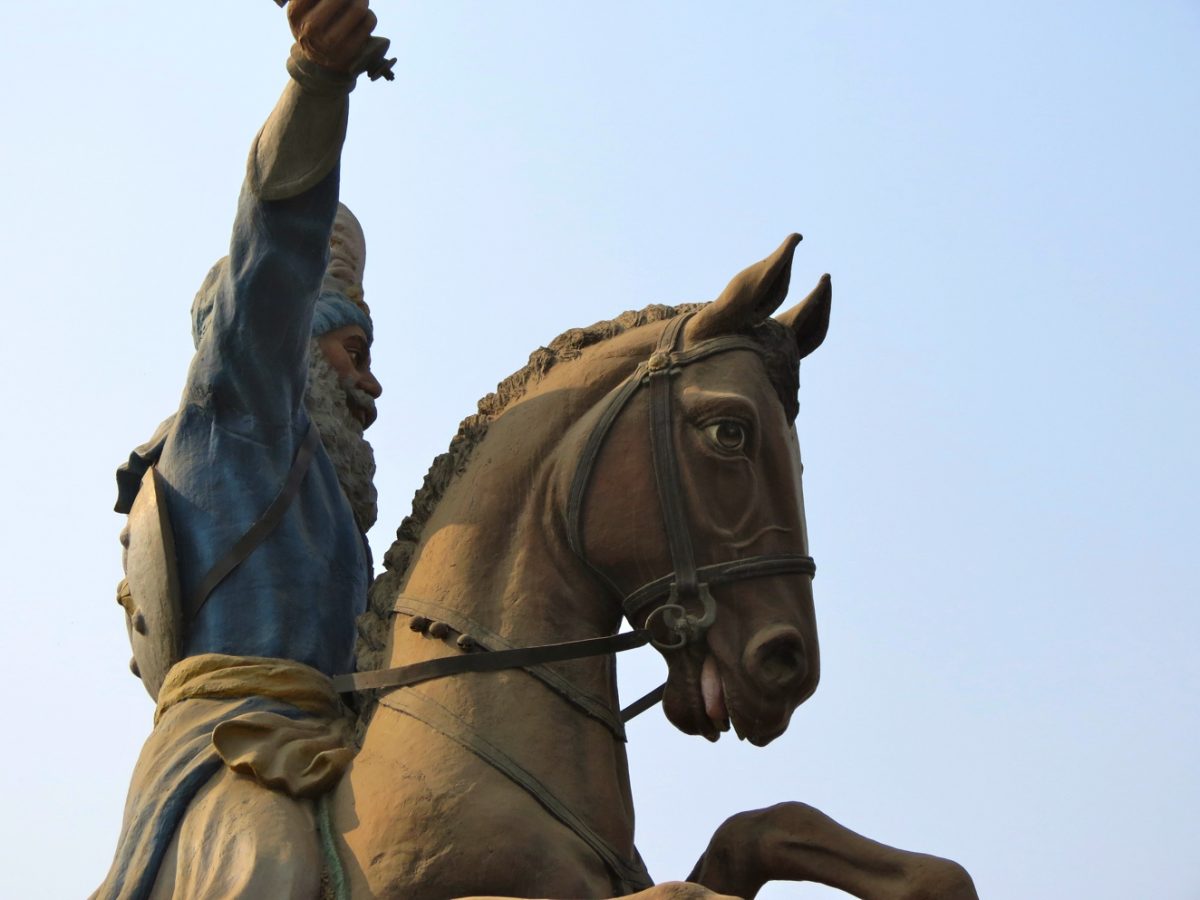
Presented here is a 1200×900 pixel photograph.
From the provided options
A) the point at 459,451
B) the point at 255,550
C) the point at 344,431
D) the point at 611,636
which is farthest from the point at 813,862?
the point at 344,431

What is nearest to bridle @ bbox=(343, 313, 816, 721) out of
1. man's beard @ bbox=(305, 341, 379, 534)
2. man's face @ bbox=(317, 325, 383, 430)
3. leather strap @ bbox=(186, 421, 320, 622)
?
leather strap @ bbox=(186, 421, 320, 622)

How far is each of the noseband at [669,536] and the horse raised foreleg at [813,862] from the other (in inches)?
27.3

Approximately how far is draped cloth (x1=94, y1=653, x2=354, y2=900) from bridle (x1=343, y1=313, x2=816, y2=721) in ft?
0.79

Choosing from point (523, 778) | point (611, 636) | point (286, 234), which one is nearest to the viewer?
point (523, 778)

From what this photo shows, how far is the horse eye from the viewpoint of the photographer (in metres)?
6.27

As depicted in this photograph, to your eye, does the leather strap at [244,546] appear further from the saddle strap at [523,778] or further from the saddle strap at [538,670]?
the saddle strap at [523,778]

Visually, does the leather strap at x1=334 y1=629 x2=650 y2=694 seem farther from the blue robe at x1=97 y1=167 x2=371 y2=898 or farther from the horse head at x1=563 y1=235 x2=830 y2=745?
the blue robe at x1=97 y1=167 x2=371 y2=898

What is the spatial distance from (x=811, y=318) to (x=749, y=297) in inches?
14.0

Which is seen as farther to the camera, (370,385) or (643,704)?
(370,385)

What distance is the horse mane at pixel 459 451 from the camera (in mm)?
6566

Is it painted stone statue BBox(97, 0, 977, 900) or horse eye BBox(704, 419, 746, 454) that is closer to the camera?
painted stone statue BBox(97, 0, 977, 900)

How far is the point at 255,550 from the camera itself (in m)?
6.93

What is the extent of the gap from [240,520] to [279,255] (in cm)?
87

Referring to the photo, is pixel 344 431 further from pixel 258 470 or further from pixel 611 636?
pixel 611 636
